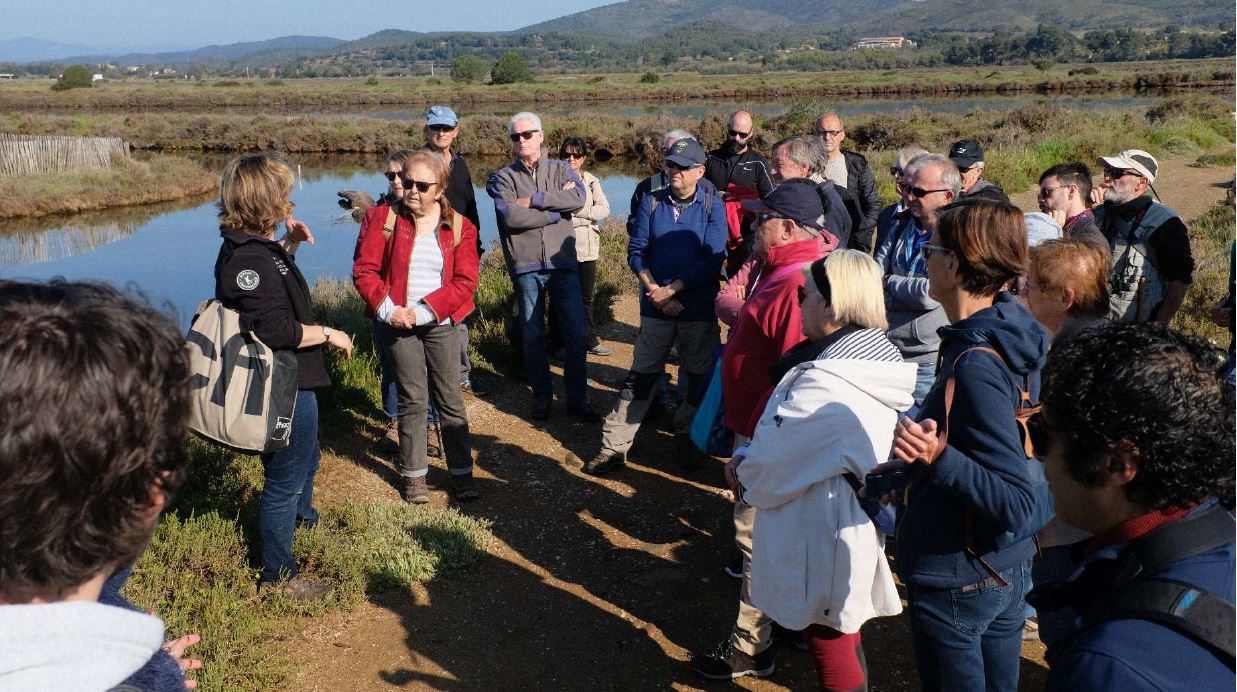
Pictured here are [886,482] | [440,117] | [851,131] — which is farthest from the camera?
[851,131]

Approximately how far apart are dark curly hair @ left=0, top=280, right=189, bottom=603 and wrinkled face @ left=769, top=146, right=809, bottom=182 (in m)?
4.77

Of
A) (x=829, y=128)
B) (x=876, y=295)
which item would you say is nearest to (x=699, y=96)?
(x=829, y=128)

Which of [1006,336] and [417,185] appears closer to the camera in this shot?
[1006,336]

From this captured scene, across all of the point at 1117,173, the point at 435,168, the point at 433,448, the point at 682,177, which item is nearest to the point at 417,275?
the point at 435,168

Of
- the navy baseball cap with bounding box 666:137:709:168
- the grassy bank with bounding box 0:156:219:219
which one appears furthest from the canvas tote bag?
the grassy bank with bounding box 0:156:219:219

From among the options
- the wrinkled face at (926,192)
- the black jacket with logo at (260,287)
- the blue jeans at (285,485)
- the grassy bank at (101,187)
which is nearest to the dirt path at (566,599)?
the blue jeans at (285,485)

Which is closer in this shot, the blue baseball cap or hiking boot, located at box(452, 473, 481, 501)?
→ hiking boot, located at box(452, 473, 481, 501)

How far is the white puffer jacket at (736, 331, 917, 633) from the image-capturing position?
2.77 m

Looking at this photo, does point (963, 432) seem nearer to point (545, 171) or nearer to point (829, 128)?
point (545, 171)

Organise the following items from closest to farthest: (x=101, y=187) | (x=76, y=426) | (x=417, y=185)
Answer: (x=76, y=426)
(x=417, y=185)
(x=101, y=187)

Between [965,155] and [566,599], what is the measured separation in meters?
3.65

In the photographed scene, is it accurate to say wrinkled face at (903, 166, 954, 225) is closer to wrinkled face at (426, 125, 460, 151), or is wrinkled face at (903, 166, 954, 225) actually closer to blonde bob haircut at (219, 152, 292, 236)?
blonde bob haircut at (219, 152, 292, 236)

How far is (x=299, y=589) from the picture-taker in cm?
419

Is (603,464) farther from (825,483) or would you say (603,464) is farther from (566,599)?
(825,483)
